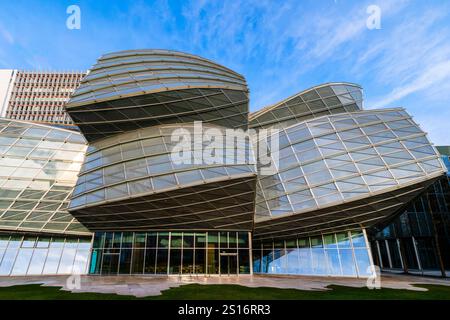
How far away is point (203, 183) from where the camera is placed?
23.0 metres

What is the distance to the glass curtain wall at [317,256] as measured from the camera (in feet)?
89.7

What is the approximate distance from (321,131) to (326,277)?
15.1 meters

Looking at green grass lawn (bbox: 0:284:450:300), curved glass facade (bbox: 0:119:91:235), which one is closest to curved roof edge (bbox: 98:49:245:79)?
curved glass facade (bbox: 0:119:91:235)

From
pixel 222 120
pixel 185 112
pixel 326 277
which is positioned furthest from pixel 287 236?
pixel 185 112

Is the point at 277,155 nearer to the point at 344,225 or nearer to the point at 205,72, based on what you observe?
the point at 344,225

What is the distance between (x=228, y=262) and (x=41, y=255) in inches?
770

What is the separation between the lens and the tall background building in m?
110

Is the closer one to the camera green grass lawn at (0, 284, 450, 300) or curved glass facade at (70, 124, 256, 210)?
green grass lawn at (0, 284, 450, 300)

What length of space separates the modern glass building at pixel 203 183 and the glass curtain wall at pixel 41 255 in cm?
10

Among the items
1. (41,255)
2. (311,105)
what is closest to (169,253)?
(41,255)

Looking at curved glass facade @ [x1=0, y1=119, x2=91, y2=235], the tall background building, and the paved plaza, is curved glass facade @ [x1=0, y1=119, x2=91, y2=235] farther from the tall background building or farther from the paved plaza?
the tall background building

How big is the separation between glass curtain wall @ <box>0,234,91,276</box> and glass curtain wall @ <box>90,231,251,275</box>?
7.93 ft

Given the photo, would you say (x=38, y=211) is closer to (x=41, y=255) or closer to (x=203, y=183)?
(x=41, y=255)

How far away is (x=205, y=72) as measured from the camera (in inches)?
1184
